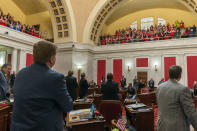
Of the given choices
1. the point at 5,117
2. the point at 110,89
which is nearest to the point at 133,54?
the point at 110,89

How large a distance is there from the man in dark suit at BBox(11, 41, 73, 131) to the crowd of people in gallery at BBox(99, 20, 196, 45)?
15.4 metres

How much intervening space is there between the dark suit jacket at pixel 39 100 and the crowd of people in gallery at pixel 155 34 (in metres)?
15.5

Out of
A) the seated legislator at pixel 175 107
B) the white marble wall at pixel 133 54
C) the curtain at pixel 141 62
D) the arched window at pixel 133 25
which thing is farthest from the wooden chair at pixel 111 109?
the arched window at pixel 133 25

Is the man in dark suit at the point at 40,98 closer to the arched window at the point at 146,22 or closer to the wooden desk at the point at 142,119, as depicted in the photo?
the wooden desk at the point at 142,119

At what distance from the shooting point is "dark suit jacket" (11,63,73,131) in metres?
1.34

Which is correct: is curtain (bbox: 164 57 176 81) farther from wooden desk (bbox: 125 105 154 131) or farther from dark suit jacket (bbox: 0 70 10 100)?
dark suit jacket (bbox: 0 70 10 100)

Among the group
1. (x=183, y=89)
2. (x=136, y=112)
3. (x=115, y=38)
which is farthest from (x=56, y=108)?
(x=115, y=38)

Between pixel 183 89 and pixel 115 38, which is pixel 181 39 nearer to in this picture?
pixel 115 38

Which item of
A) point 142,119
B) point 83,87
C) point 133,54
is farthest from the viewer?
point 133,54

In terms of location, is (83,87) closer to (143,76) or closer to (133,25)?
(143,76)

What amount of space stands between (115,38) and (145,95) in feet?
35.2

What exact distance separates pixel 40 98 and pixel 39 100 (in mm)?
21

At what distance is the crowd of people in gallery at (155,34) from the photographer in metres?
14.7

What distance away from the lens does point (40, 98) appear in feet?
4.42
